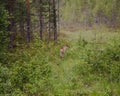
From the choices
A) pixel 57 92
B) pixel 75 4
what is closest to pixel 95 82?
pixel 57 92

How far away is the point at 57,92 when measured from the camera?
1438 cm

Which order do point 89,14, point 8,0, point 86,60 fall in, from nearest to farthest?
point 86,60 < point 8,0 < point 89,14

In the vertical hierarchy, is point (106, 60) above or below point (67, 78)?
above

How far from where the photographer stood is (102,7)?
9881cm

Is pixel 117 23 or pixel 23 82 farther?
pixel 117 23

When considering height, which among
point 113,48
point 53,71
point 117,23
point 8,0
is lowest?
point 117,23

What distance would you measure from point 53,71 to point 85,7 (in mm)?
95446

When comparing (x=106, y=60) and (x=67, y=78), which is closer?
(x=67, y=78)

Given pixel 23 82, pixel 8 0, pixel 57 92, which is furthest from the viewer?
pixel 8 0

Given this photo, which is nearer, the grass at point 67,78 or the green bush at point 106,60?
the grass at point 67,78

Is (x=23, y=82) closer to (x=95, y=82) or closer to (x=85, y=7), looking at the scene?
(x=95, y=82)

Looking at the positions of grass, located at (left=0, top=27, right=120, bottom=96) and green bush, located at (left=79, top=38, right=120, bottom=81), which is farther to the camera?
green bush, located at (left=79, top=38, right=120, bottom=81)

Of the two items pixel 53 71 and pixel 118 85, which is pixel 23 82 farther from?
pixel 118 85

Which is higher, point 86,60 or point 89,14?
point 86,60
